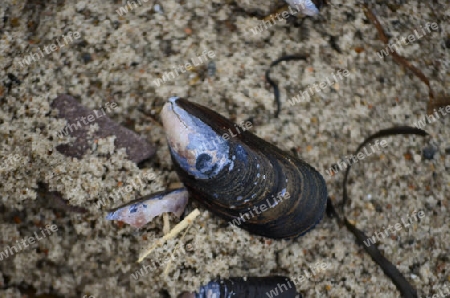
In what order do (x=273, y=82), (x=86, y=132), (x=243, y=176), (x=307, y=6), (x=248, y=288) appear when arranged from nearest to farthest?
(x=243, y=176) → (x=248, y=288) → (x=86, y=132) → (x=273, y=82) → (x=307, y=6)

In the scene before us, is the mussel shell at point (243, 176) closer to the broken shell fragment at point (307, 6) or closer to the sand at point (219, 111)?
the sand at point (219, 111)

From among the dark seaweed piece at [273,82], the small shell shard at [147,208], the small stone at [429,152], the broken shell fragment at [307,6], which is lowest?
the small shell shard at [147,208]

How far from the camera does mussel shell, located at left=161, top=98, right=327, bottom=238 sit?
175cm

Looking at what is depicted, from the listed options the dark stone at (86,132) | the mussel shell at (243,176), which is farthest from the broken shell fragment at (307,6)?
the dark stone at (86,132)

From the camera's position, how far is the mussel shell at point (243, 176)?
5.74ft

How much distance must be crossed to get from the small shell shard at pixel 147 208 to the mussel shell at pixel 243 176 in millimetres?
105

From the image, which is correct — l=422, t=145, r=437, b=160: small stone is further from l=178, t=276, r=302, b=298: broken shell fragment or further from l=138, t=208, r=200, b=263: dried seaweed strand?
l=138, t=208, r=200, b=263: dried seaweed strand

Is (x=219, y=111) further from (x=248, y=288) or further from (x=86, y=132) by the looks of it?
(x=248, y=288)

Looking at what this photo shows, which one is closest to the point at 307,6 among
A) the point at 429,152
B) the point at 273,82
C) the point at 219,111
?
the point at 273,82

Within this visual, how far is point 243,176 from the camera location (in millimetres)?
1840

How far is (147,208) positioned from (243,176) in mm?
530

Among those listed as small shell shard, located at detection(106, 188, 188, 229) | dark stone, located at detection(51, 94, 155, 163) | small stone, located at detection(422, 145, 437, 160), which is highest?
dark stone, located at detection(51, 94, 155, 163)

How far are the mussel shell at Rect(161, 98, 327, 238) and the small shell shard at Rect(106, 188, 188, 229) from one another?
105 mm

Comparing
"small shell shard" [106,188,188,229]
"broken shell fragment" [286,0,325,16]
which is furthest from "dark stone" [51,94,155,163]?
"broken shell fragment" [286,0,325,16]
